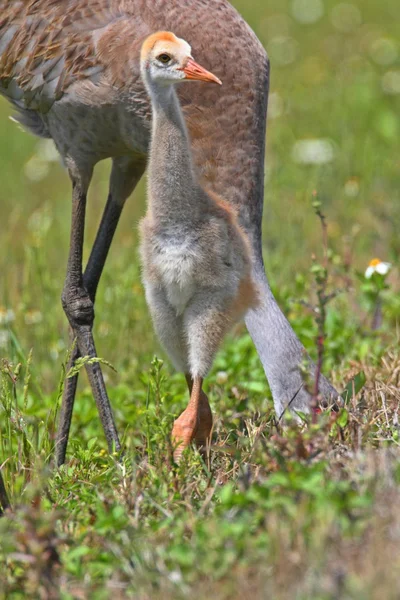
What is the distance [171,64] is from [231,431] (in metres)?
1.38

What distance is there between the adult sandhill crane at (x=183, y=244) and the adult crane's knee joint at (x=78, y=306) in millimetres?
745

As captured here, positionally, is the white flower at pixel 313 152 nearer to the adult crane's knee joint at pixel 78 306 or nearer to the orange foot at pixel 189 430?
the adult crane's knee joint at pixel 78 306

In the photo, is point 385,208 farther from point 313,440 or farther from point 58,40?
point 313,440

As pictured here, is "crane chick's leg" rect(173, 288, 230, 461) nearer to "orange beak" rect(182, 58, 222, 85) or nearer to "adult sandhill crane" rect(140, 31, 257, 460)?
"adult sandhill crane" rect(140, 31, 257, 460)

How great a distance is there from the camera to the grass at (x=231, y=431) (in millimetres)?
2514

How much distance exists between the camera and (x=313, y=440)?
3016 mm

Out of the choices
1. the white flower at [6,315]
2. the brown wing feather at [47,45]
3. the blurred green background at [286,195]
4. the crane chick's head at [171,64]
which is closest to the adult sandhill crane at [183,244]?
the crane chick's head at [171,64]

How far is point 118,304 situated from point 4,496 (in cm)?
225

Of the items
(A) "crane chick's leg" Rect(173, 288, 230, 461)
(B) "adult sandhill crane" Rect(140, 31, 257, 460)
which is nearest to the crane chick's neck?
(B) "adult sandhill crane" Rect(140, 31, 257, 460)

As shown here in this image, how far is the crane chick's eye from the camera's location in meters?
Answer: 3.57

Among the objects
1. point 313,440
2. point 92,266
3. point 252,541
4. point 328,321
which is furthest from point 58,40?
point 252,541

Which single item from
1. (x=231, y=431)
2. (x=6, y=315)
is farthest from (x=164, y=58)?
(x=6, y=315)

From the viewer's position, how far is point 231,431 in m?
4.00

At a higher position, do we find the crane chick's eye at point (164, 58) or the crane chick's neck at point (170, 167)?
the crane chick's eye at point (164, 58)
